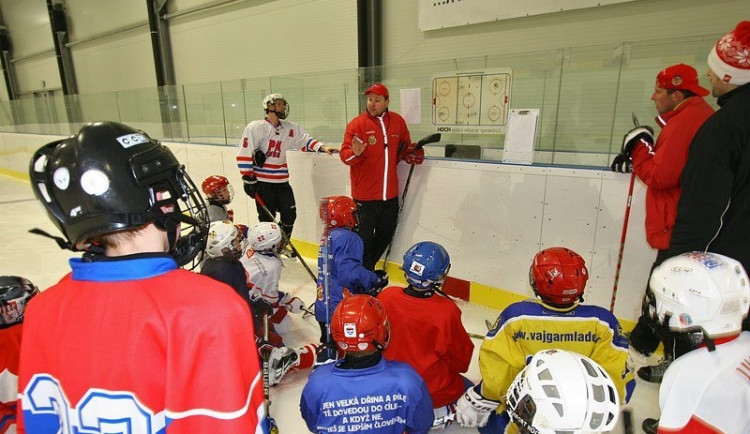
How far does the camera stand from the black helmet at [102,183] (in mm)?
692

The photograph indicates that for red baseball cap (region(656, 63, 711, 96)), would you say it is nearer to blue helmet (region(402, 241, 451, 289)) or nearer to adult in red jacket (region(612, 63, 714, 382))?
adult in red jacket (region(612, 63, 714, 382))

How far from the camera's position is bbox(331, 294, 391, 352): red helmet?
1375 millimetres

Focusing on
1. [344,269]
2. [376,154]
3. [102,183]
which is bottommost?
[344,269]

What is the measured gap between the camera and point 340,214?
7.84 ft

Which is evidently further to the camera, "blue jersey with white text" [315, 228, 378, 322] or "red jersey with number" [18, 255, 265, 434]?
"blue jersey with white text" [315, 228, 378, 322]

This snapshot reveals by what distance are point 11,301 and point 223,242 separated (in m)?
0.90

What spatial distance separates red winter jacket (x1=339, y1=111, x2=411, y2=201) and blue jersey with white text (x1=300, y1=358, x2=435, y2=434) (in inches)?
81.6

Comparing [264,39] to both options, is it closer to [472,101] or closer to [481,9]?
[481,9]

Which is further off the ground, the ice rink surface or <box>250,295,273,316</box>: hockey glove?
<box>250,295,273,316</box>: hockey glove

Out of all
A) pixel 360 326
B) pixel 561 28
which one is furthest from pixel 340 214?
pixel 561 28

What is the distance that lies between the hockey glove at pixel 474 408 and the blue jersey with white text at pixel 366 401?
0.35 m

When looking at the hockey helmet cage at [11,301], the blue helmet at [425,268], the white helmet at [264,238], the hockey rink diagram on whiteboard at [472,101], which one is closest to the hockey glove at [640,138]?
the hockey rink diagram on whiteboard at [472,101]

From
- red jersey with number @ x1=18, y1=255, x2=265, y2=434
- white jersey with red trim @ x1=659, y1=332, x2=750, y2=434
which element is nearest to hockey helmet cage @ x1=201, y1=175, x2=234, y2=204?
red jersey with number @ x1=18, y1=255, x2=265, y2=434

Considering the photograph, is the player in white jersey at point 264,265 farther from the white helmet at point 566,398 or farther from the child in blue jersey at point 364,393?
the white helmet at point 566,398
